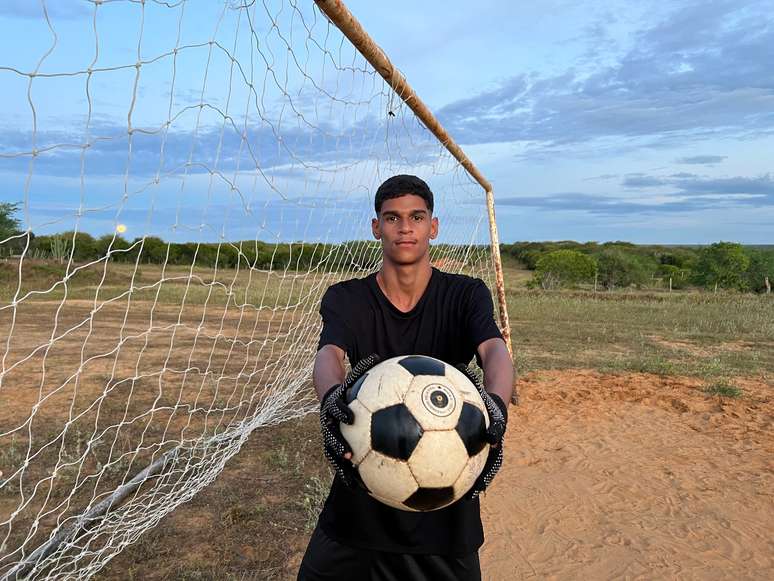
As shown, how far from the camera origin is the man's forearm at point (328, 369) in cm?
190

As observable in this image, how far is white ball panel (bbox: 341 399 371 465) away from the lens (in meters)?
1.59

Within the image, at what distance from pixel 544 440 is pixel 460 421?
3809 millimetres

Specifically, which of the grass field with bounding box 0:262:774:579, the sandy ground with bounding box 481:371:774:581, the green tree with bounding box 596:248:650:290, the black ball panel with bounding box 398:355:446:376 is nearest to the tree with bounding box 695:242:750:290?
the green tree with bounding box 596:248:650:290

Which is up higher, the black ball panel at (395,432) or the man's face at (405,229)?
the man's face at (405,229)

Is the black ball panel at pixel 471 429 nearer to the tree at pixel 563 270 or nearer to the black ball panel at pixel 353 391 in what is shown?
the black ball panel at pixel 353 391

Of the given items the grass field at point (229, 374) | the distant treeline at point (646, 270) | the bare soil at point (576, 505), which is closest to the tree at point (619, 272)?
the distant treeline at point (646, 270)

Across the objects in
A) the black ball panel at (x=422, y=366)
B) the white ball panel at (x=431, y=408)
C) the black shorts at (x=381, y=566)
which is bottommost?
the black shorts at (x=381, y=566)

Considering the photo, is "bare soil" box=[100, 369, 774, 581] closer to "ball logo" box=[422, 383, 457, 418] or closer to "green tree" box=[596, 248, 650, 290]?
"ball logo" box=[422, 383, 457, 418]

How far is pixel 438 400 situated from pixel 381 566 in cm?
72

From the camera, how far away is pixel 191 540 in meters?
3.25

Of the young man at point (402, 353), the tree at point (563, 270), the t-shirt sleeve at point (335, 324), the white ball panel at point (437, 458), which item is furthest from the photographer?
the tree at point (563, 270)

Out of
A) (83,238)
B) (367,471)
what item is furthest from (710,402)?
(83,238)

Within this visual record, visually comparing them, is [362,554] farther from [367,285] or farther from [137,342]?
[137,342]

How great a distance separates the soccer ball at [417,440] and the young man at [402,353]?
0.24ft
